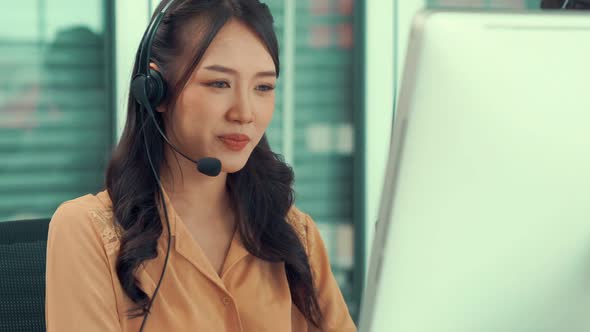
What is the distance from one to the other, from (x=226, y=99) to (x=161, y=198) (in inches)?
6.8

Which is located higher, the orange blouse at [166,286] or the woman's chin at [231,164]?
the woman's chin at [231,164]

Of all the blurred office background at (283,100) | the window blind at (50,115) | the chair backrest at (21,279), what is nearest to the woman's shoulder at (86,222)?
the chair backrest at (21,279)

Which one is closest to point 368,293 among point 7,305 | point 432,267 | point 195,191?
point 432,267

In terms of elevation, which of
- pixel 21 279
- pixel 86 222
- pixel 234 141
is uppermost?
pixel 234 141

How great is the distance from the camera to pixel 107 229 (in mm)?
1126

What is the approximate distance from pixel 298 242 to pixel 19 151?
1929 mm

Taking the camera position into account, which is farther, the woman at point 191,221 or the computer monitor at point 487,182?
the woman at point 191,221

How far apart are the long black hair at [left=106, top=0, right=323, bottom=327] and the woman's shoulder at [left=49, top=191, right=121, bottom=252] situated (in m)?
0.01

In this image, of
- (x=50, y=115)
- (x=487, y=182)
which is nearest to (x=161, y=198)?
(x=487, y=182)

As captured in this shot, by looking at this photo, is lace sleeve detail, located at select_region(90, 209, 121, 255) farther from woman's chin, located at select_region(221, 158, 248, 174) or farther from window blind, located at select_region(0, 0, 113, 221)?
window blind, located at select_region(0, 0, 113, 221)

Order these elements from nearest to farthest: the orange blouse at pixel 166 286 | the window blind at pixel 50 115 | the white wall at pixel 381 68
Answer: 1. the orange blouse at pixel 166 286
2. the window blind at pixel 50 115
3. the white wall at pixel 381 68

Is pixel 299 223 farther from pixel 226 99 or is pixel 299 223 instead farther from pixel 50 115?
pixel 50 115

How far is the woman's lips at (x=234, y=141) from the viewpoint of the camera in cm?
111

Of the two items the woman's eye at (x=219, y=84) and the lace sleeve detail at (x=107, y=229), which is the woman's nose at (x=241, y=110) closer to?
the woman's eye at (x=219, y=84)
